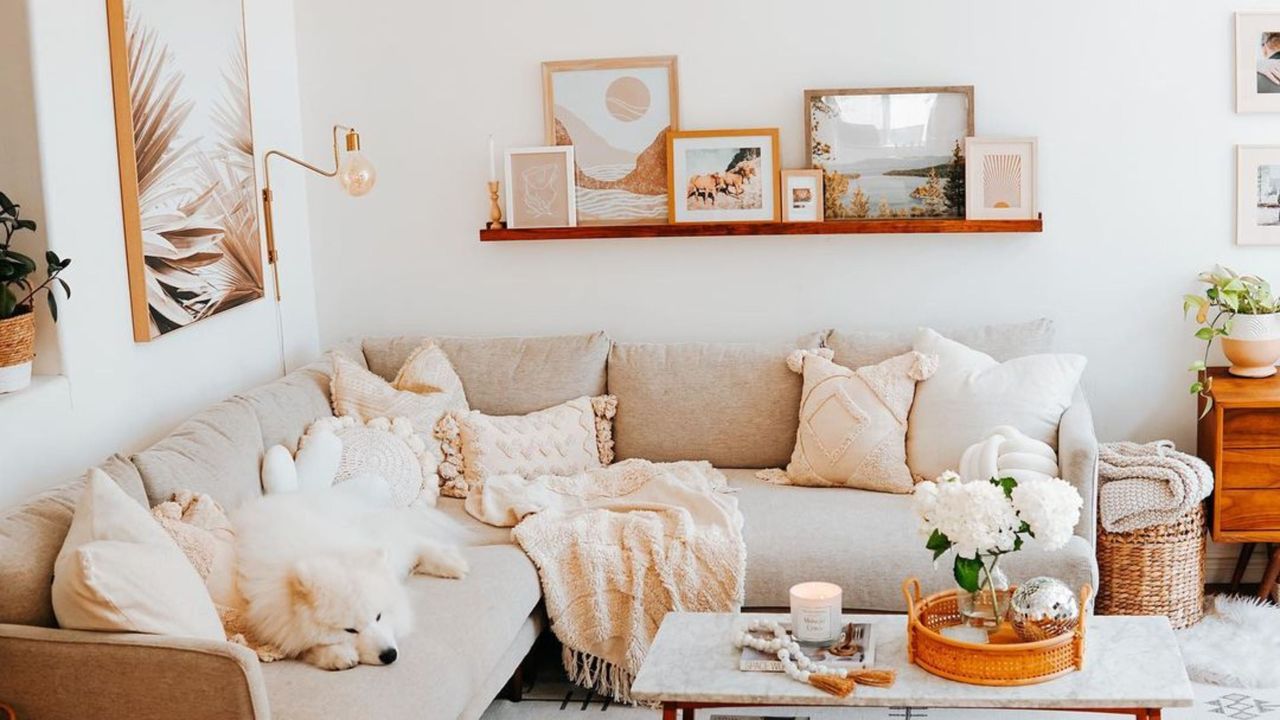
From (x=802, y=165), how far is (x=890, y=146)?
268 mm

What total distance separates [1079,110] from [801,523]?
1.58m

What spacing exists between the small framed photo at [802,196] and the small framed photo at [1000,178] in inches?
17.1

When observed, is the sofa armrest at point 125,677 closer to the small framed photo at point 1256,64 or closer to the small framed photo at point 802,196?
the small framed photo at point 802,196

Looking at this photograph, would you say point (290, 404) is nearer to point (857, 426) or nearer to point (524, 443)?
point (524, 443)

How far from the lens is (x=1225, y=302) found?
402cm

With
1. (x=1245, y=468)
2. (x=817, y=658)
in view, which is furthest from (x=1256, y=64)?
(x=817, y=658)

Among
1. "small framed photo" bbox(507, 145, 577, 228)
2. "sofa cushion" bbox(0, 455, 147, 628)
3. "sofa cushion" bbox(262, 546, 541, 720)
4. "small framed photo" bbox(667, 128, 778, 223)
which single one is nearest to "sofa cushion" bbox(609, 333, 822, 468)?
"small framed photo" bbox(667, 128, 778, 223)

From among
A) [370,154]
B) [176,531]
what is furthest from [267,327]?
[176,531]

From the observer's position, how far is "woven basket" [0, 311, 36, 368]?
2902mm

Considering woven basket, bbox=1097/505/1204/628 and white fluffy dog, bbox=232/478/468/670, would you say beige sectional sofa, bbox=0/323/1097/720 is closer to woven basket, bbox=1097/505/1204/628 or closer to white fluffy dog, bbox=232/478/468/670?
white fluffy dog, bbox=232/478/468/670

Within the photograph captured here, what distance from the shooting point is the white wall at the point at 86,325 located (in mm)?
3066

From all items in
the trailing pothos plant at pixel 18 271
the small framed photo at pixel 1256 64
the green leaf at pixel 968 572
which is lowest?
the green leaf at pixel 968 572

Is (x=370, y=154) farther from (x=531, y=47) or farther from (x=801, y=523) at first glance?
(x=801, y=523)

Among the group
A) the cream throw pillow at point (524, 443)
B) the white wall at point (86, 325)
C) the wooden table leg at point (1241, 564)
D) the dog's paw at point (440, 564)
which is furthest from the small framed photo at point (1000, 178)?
the white wall at point (86, 325)
